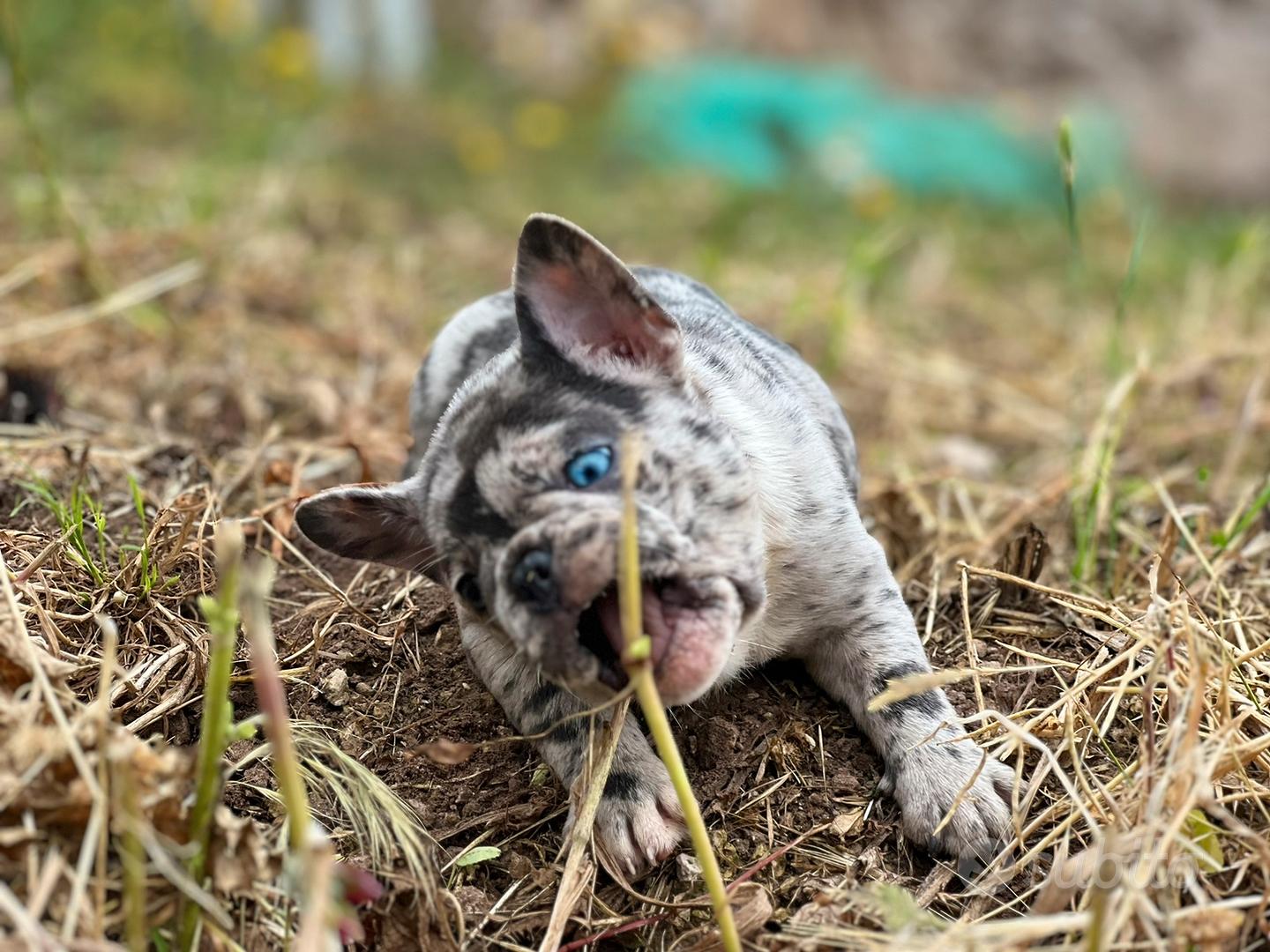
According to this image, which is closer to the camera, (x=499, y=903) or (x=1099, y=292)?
(x=499, y=903)

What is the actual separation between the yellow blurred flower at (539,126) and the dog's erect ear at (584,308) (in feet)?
36.3

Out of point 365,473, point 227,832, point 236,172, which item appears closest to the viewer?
point 227,832

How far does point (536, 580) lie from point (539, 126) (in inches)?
482

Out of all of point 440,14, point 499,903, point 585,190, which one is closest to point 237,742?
point 499,903

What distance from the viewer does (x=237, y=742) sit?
345 centimetres

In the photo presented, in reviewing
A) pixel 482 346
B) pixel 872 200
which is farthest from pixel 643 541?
Answer: pixel 872 200

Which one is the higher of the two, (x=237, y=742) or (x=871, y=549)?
(x=871, y=549)

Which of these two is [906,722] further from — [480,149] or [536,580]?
[480,149]

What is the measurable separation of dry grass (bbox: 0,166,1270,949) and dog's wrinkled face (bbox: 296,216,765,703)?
1.64 ft

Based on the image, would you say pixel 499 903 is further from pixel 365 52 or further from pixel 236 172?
pixel 365 52

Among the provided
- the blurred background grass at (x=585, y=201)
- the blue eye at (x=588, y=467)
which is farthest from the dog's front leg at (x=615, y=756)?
the blurred background grass at (x=585, y=201)

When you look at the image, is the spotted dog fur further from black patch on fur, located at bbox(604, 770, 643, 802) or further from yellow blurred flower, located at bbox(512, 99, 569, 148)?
yellow blurred flower, located at bbox(512, 99, 569, 148)

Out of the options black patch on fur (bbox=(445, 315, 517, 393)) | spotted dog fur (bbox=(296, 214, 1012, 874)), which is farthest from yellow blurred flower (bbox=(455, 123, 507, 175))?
spotted dog fur (bbox=(296, 214, 1012, 874))

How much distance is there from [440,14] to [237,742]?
637 inches
